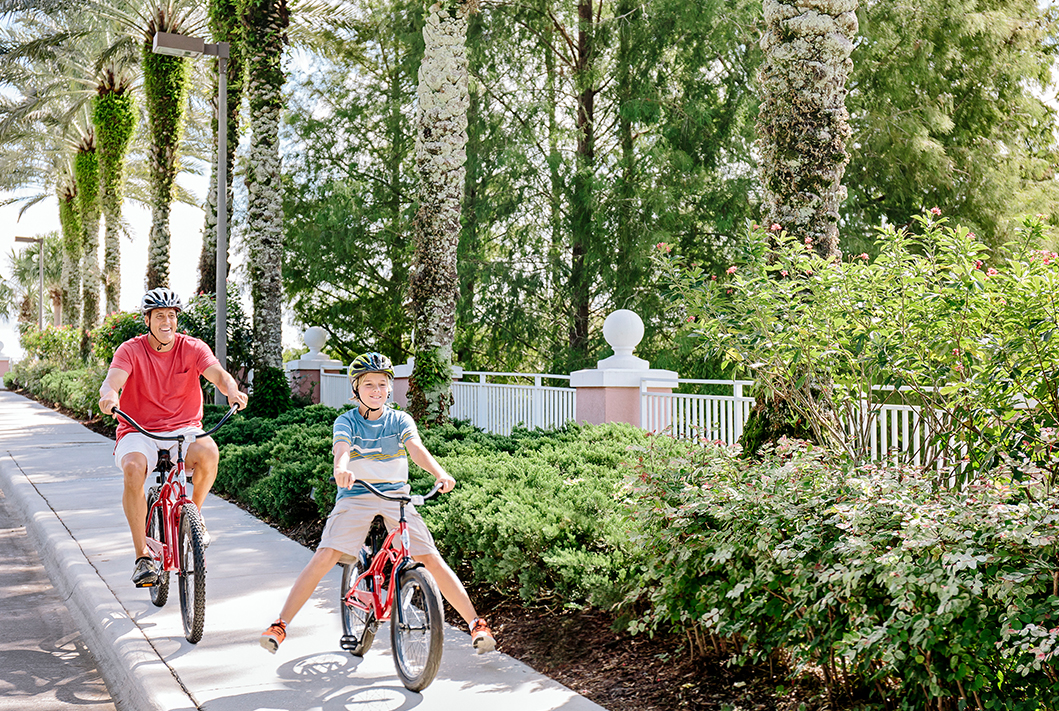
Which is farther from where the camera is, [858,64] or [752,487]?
[858,64]

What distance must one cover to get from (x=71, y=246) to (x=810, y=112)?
1573 inches

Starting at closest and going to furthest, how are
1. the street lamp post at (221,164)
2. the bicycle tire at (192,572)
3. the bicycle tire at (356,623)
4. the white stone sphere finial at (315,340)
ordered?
the bicycle tire at (356,623) → the bicycle tire at (192,572) → the street lamp post at (221,164) → the white stone sphere finial at (315,340)

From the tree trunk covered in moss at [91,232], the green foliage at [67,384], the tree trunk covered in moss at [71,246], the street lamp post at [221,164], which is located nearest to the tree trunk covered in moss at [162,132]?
the green foliage at [67,384]

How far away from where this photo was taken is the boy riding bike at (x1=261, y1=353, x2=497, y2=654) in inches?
182

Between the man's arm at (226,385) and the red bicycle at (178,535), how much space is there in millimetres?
102

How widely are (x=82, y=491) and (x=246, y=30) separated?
9629 mm

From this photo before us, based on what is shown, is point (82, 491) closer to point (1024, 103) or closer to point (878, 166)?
point (878, 166)

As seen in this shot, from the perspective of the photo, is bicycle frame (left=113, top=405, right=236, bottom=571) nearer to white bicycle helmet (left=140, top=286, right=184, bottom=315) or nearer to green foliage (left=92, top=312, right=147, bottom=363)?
white bicycle helmet (left=140, top=286, right=184, bottom=315)

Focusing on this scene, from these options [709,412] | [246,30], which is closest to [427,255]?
[709,412]

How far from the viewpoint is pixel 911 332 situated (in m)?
5.25

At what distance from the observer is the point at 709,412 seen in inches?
383

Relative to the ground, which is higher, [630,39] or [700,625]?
[630,39]

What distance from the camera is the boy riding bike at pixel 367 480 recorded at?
461 cm

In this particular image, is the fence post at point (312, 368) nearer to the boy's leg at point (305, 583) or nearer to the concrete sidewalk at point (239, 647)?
the concrete sidewalk at point (239, 647)
